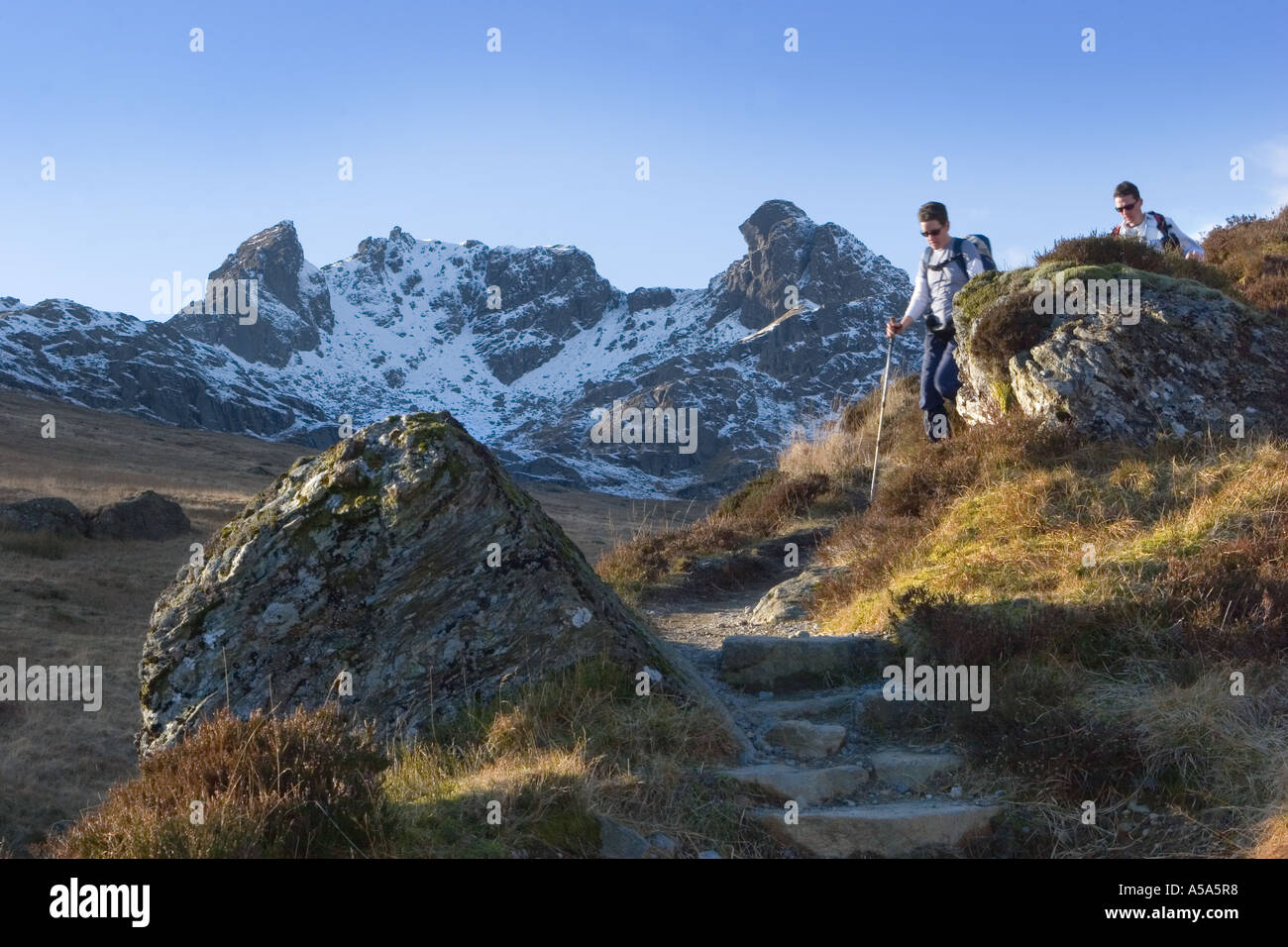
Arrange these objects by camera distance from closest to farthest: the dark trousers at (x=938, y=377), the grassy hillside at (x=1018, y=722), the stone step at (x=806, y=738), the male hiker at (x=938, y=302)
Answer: the grassy hillside at (x=1018, y=722) → the stone step at (x=806, y=738) → the male hiker at (x=938, y=302) → the dark trousers at (x=938, y=377)

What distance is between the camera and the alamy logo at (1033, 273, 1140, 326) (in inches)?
401

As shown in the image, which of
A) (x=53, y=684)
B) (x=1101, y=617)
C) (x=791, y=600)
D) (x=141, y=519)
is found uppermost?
(x=1101, y=617)

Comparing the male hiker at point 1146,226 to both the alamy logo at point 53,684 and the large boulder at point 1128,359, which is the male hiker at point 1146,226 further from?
the alamy logo at point 53,684

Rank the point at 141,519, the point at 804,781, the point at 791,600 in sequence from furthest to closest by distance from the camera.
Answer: the point at 141,519 < the point at 791,600 < the point at 804,781

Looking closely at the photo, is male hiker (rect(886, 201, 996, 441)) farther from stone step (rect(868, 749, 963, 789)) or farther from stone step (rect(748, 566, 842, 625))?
stone step (rect(868, 749, 963, 789))

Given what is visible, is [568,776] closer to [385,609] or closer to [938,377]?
[385,609]

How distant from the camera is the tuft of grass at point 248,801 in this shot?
4.04m

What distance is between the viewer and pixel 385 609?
648 cm

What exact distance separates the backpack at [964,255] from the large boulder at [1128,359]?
0.44m

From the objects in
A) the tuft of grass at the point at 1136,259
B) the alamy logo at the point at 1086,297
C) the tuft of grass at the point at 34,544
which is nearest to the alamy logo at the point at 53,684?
the tuft of grass at the point at 34,544
